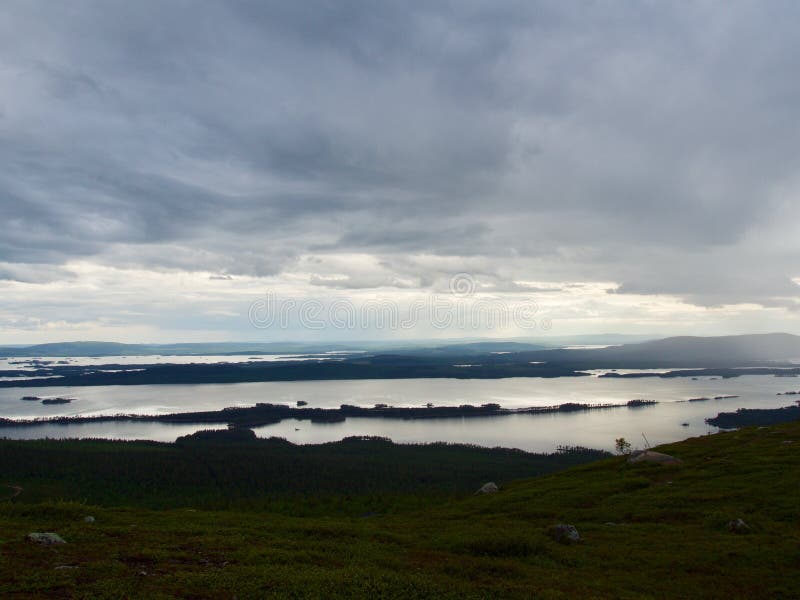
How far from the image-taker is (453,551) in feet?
78.0

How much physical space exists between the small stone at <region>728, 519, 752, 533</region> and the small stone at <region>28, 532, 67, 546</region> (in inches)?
1160

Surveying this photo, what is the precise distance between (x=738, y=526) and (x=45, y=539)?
30286mm

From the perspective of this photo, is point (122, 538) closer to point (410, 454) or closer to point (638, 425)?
point (410, 454)

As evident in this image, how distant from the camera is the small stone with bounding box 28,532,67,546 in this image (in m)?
19.7

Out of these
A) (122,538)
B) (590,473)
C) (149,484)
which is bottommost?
(149,484)

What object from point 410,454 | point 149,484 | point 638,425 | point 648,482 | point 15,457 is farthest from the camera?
point 638,425

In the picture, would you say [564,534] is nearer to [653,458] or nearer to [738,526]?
[738,526]

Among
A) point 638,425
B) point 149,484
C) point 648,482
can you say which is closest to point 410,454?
point 149,484

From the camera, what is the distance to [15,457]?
118 m

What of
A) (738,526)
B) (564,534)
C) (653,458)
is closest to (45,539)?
(564,534)

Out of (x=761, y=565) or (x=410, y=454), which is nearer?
(x=761, y=565)

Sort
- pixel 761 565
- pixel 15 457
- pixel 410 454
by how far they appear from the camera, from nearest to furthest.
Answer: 1. pixel 761 565
2. pixel 15 457
3. pixel 410 454

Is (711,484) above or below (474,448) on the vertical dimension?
above

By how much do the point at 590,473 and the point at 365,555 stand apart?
100 feet
